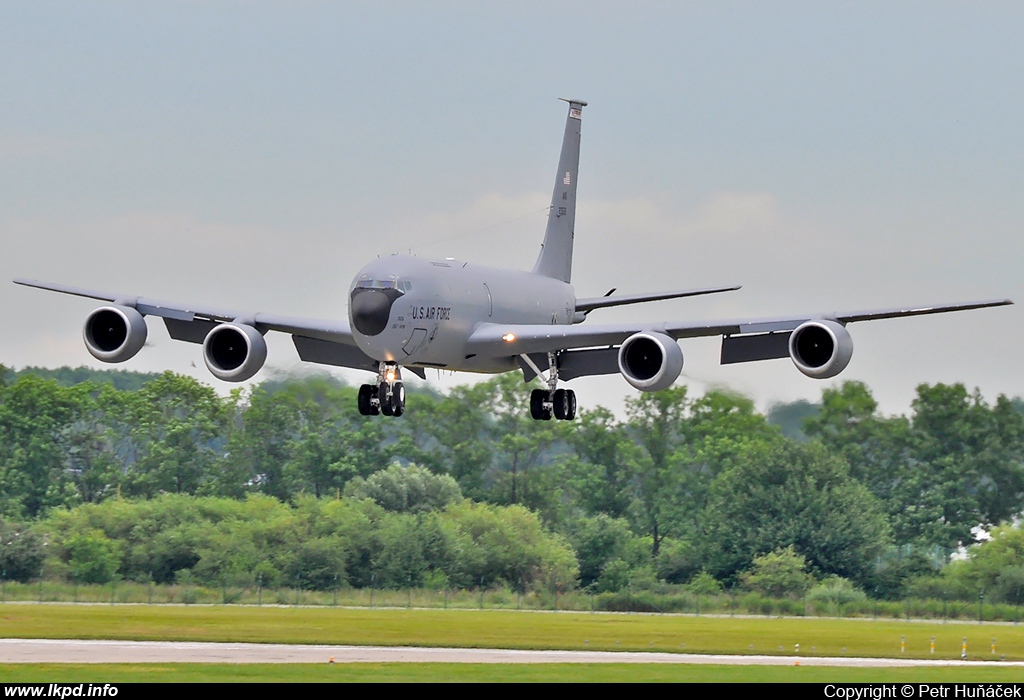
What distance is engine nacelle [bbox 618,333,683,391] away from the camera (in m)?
53.1

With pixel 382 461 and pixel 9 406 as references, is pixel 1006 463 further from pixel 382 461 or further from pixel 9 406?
pixel 9 406

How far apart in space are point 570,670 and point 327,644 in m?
12.5

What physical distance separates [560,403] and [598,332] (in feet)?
18.4

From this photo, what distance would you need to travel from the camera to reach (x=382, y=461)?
10925 cm

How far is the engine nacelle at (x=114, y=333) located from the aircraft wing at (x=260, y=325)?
63 cm

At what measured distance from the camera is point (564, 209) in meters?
71.2

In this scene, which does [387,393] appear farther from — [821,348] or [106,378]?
[106,378]

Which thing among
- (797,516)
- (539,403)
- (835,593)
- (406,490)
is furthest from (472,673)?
(797,516)

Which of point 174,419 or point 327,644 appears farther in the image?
point 174,419


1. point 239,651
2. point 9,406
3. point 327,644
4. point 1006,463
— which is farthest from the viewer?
point 9,406

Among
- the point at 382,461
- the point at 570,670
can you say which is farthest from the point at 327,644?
the point at 382,461

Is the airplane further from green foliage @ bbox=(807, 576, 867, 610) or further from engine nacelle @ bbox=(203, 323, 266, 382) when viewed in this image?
green foliage @ bbox=(807, 576, 867, 610)

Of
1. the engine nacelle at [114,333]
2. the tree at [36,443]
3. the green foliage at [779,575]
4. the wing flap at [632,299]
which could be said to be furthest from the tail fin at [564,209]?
the tree at [36,443]

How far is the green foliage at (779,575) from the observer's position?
94438mm
